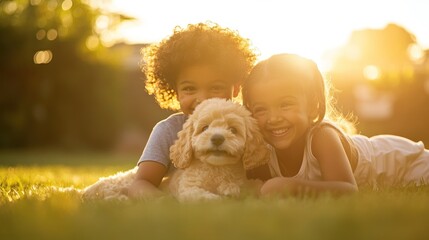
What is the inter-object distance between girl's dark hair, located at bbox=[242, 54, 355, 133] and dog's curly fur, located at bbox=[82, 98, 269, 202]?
1.97 feet

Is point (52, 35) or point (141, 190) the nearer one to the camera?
point (141, 190)

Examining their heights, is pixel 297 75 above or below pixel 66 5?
below

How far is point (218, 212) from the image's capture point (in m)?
3.16

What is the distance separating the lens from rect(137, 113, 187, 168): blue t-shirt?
5.34m

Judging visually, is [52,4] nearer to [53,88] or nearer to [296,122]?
[53,88]

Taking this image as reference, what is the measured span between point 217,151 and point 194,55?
1.66 meters

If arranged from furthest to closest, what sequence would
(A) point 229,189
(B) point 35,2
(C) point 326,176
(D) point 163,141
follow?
(B) point 35,2 < (D) point 163,141 < (C) point 326,176 < (A) point 229,189

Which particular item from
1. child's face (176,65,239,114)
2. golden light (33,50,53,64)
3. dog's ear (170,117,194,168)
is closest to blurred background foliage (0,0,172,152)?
golden light (33,50,53,64)

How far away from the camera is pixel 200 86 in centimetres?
568

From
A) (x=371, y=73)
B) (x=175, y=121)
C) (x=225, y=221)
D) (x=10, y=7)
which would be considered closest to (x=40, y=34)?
(x=10, y=7)

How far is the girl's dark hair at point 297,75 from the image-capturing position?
16.8ft

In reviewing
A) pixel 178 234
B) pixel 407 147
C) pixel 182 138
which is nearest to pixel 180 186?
pixel 182 138

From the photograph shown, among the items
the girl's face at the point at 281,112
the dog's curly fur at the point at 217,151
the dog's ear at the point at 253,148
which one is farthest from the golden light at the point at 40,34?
the dog's ear at the point at 253,148

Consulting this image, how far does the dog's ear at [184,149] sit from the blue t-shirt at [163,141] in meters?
0.59
